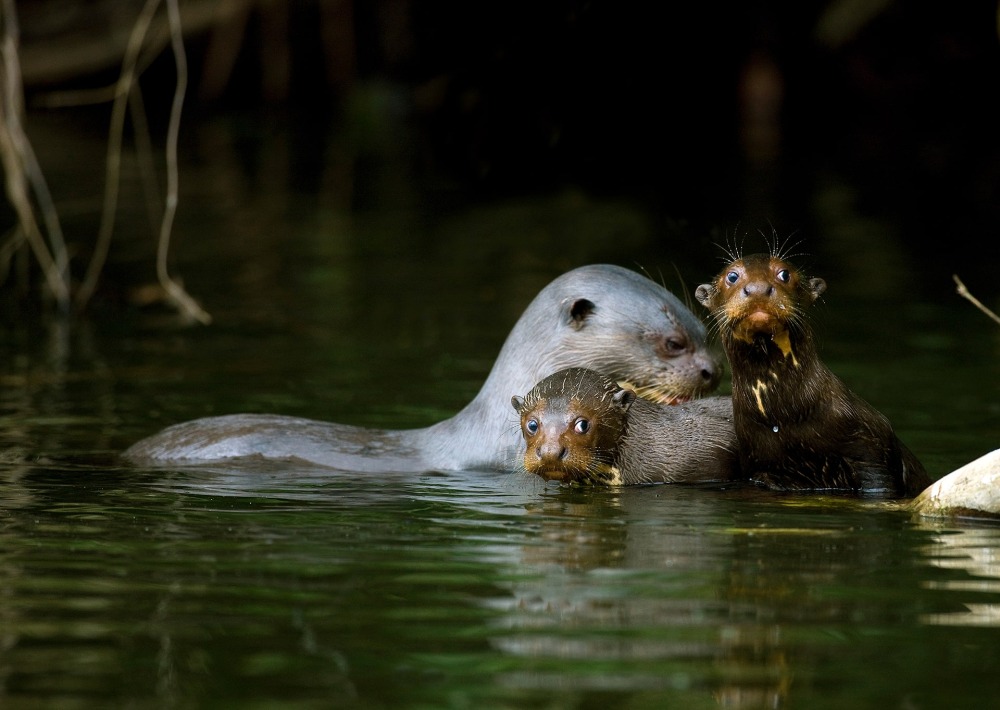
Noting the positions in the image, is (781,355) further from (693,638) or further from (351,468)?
(693,638)

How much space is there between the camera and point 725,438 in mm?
5012

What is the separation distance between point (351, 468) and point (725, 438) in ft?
3.77

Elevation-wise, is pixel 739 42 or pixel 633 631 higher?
pixel 739 42

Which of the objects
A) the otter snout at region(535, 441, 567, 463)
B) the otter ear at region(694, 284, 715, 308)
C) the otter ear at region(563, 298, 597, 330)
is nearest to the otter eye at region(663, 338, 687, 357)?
the otter ear at region(563, 298, 597, 330)

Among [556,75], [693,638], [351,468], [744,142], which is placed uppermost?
[744,142]

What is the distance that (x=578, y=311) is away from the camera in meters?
5.42

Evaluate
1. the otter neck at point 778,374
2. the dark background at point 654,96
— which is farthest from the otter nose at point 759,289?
the dark background at point 654,96

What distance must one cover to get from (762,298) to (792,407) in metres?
0.38

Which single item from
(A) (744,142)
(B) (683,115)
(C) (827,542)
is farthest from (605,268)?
(A) (744,142)

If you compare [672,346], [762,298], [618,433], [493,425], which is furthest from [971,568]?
Answer: [493,425]

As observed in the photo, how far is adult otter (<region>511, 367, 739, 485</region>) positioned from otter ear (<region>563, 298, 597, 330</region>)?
0.29m

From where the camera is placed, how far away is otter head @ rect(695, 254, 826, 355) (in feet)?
14.8

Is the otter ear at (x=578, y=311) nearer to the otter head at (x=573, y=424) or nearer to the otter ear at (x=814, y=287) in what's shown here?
the otter head at (x=573, y=424)

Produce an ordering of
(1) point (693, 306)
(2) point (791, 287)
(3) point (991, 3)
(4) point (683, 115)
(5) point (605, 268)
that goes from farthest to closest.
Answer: (3) point (991, 3)
(4) point (683, 115)
(1) point (693, 306)
(5) point (605, 268)
(2) point (791, 287)
